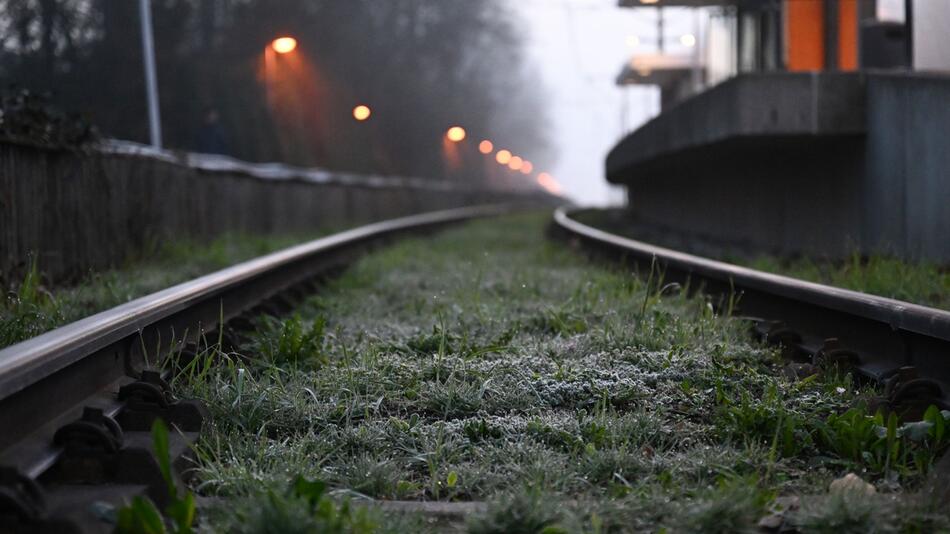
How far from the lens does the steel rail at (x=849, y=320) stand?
12.3 ft

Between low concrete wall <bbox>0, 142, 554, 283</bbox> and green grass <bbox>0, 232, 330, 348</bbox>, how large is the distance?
20cm

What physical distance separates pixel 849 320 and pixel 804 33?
16.0m

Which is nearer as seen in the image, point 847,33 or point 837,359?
point 837,359

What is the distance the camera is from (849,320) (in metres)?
4.58

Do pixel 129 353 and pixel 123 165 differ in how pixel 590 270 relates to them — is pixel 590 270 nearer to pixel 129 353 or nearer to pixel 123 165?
pixel 123 165

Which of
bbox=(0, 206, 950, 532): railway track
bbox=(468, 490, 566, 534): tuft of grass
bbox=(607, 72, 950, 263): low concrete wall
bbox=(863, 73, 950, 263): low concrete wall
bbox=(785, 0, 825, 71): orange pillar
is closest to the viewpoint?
bbox=(468, 490, 566, 534): tuft of grass

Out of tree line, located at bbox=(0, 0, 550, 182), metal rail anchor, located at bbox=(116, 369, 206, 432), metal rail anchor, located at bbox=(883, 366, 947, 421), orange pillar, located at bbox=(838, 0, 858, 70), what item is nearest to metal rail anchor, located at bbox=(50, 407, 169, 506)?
metal rail anchor, located at bbox=(116, 369, 206, 432)

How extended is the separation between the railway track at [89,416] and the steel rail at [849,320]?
232 cm

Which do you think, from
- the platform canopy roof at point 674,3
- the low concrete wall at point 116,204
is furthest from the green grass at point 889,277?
the platform canopy roof at point 674,3

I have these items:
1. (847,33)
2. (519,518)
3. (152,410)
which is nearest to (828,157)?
(847,33)

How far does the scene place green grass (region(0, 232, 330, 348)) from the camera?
4883 millimetres

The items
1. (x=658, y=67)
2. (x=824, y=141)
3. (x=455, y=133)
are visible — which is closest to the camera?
(x=824, y=141)

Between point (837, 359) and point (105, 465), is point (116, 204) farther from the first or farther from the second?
point (105, 465)

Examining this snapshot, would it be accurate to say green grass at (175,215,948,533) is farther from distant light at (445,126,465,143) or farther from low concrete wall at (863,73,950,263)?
distant light at (445,126,465,143)
